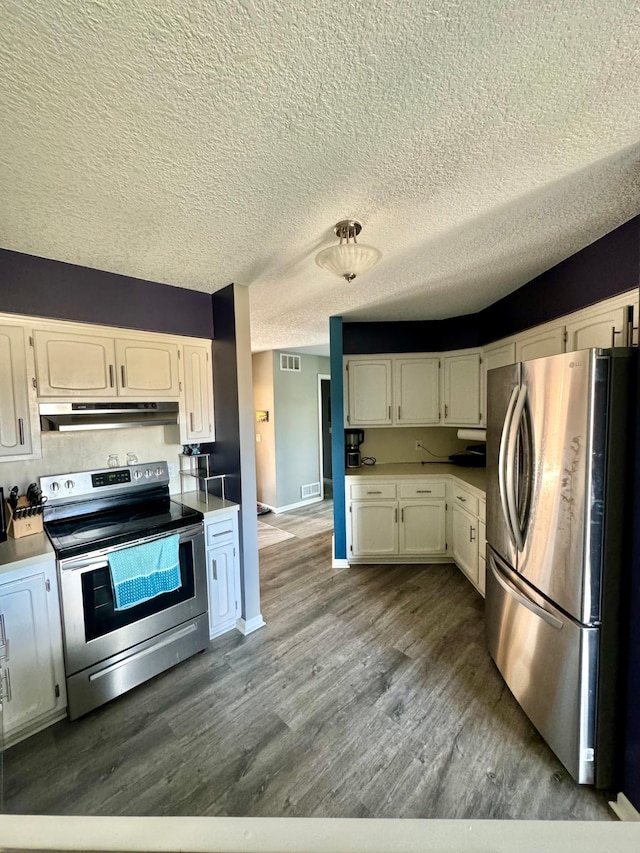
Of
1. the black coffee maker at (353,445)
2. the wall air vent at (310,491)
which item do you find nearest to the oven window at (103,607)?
the black coffee maker at (353,445)

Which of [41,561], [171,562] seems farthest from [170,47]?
[171,562]

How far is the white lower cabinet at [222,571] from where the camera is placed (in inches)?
89.7

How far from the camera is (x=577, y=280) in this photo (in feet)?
6.65

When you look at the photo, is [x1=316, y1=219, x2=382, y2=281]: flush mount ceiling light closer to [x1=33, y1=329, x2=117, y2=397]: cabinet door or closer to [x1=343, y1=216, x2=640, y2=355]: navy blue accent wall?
[x1=343, y1=216, x2=640, y2=355]: navy blue accent wall

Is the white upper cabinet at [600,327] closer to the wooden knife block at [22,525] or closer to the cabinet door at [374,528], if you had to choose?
the cabinet door at [374,528]

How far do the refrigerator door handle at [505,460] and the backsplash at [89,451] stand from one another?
2.22m

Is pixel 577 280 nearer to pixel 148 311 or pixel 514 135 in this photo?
pixel 514 135

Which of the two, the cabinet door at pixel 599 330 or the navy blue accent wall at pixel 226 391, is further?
the navy blue accent wall at pixel 226 391

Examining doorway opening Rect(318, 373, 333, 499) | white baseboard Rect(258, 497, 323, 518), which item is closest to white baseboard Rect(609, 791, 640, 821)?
white baseboard Rect(258, 497, 323, 518)

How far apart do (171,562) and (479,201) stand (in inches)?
96.3

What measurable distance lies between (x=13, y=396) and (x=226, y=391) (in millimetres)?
1174

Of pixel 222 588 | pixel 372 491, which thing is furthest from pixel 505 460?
pixel 222 588

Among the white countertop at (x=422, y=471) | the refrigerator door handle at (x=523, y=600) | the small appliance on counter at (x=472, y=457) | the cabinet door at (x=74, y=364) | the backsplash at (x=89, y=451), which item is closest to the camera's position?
the refrigerator door handle at (x=523, y=600)

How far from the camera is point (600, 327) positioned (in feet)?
6.01
